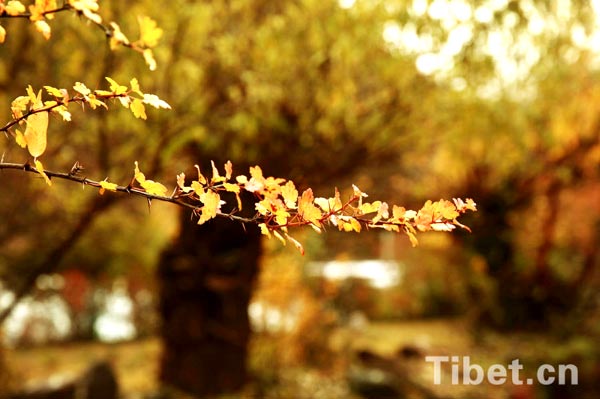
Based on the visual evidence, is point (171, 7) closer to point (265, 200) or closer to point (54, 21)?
point (54, 21)

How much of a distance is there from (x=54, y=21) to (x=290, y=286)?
436 centimetres

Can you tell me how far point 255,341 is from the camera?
6926 millimetres

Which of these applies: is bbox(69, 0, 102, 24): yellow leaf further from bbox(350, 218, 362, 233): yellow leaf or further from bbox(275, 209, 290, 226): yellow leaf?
bbox(350, 218, 362, 233): yellow leaf

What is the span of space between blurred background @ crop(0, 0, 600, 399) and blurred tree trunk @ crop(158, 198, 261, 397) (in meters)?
0.02

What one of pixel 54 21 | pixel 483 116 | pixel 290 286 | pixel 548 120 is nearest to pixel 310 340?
pixel 290 286

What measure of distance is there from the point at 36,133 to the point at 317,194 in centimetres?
451

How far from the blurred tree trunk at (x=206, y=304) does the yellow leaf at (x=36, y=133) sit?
14.8ft

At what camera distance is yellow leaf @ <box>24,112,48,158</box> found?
4.22ft

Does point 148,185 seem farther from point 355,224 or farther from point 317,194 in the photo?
point 317,194

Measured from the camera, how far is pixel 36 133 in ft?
4.25

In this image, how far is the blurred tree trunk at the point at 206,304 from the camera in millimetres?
5875

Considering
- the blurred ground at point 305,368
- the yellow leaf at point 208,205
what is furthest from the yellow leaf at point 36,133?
the blurred ground at point 305,368

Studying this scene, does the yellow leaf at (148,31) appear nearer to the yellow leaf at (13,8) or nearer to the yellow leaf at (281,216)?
the yellow leaf at (13,8)

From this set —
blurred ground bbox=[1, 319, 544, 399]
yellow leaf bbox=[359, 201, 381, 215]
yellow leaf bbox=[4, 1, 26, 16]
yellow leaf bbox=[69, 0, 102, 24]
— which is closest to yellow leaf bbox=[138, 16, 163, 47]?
yellow leaf bbox=[69, 0, 102, 24]
